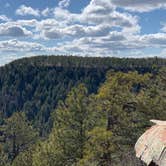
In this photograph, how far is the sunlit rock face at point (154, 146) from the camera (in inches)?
448

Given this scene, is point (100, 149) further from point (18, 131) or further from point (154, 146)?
point (18, 131)

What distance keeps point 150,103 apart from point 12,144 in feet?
162

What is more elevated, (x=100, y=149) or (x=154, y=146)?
(x=154, y=146)

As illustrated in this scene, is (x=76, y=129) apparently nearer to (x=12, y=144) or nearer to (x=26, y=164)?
(x=26, y=164)

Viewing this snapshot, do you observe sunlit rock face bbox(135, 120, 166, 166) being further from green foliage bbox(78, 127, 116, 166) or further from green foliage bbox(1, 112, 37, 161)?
green foliage bbox(1, 112, 37, 161)

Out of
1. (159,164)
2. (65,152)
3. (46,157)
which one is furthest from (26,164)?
(159,164)

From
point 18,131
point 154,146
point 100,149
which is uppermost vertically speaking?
point 154,146

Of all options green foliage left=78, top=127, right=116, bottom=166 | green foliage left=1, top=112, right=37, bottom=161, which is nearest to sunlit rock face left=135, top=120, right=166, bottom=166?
green foliage left=78, top=127, right=116, bottom=166

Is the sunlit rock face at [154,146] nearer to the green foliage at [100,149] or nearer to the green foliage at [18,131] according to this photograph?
the green foliage at [100,149]

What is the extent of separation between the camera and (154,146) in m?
11.9

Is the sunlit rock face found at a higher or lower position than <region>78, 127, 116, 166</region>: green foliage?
higher

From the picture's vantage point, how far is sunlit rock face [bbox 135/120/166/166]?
1138 cm

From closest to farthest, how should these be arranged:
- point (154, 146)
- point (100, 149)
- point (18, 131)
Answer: point (154, 146), point (100, 149), point (18, 131)

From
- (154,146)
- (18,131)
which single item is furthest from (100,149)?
(18,131)
